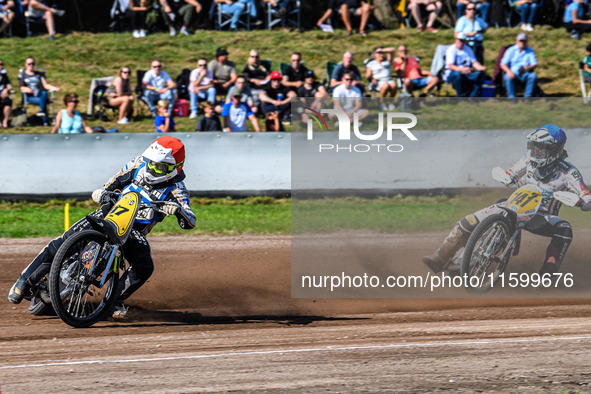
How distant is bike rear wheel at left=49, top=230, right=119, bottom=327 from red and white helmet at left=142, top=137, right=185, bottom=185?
80cm

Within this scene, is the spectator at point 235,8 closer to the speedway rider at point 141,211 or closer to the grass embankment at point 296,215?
the grass embankment at point 296,215

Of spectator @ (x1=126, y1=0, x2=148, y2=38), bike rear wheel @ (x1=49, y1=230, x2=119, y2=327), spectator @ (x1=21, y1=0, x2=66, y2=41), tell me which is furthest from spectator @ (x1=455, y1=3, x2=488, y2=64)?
bike rear wheel @ (x1=49, y1=230, x2=119, y2=327)

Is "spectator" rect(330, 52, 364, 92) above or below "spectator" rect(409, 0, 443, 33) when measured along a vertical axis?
below

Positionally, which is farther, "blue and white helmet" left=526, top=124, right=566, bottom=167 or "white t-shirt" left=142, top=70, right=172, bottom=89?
"white t-shirt" left=142, top=70, right=172, bottom=89

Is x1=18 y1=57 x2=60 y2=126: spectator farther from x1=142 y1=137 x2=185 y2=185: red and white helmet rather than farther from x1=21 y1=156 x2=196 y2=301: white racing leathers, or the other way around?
→ x1=142 y1=137 x2=185 y2=185: red and white helmet

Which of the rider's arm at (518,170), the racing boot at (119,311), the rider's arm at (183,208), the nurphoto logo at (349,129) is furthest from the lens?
the rider's arm at (518,170)

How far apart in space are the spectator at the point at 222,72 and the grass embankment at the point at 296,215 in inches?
146

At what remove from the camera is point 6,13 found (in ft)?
65.9

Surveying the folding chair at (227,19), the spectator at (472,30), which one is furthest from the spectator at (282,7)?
the spectator at (472,30)

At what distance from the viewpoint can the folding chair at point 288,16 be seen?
71.8 ft

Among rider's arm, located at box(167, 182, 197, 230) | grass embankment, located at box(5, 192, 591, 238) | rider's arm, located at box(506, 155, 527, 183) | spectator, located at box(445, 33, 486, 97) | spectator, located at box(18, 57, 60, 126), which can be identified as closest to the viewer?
rider's arm, located at box(167, 182, 197, 230)

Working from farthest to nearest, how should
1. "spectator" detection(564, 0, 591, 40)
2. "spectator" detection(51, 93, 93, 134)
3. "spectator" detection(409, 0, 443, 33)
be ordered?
"spectator" detection(409, 0, 443, 33) → "spectator" detection(564, 0, 591, 40) → "spectator" detection(51, 93, 93, 134)

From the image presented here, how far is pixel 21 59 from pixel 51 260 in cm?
1400

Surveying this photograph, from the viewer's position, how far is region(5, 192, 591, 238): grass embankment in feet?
29.0
